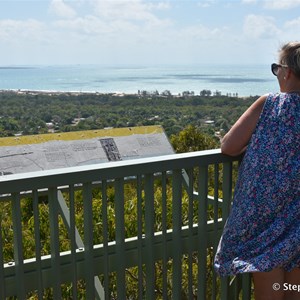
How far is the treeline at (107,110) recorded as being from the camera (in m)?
8.02

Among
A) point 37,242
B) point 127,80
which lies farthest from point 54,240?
point 127,80

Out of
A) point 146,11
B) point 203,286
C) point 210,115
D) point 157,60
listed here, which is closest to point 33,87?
point 210,115

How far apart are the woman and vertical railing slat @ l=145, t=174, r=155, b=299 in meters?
0.30

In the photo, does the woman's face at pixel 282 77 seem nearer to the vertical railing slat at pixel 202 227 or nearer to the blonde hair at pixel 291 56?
the blonde hair at pixel 291 56

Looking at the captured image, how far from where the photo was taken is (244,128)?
5.92ft

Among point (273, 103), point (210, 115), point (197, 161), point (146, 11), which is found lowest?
point (210, 115)

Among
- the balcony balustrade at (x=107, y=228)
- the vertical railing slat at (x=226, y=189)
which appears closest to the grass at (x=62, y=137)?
the balcony balustrade at (x=107, y=228)

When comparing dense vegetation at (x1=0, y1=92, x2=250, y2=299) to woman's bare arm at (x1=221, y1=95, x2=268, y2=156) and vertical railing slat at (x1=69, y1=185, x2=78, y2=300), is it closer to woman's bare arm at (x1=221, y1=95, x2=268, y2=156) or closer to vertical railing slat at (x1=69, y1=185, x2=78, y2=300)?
woman's bare arm at (x1=221, y1=95, x2=268, y2=156)

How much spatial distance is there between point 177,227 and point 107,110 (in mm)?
8151

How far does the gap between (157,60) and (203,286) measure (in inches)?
607

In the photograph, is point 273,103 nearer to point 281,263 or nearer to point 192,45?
point 281,263

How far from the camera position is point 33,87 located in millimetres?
10352

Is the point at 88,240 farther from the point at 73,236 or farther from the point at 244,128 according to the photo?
the point at 244,128

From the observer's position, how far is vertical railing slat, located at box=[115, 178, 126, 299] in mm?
1691
